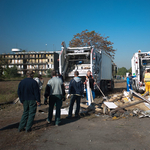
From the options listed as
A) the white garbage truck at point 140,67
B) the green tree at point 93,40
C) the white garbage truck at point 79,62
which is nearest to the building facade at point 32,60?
the green tree at point 93,40

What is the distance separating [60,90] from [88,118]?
1598mm

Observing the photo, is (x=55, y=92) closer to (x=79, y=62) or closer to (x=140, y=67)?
(x=79, y=62)

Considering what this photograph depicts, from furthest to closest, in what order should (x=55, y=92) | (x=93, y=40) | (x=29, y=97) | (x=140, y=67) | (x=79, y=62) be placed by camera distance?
(x=93, y=40), (x=140, y=67), (x=79, y=62), (x=55, y=92), (x=29, y=97)

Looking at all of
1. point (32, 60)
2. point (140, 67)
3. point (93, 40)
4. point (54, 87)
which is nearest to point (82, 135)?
point (54, 87)

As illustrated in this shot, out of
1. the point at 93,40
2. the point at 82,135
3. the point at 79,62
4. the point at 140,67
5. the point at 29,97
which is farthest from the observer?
the point at 93,40

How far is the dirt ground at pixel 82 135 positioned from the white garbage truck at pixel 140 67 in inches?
259

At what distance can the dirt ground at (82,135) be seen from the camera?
416 cm

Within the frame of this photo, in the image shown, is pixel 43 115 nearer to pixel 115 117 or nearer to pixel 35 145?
pixel 115 117

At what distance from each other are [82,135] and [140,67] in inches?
387

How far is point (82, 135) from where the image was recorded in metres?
4.90

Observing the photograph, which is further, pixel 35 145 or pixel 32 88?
pixel 32 88

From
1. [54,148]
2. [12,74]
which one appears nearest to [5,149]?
[54,148]

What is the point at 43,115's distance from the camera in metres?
7.53

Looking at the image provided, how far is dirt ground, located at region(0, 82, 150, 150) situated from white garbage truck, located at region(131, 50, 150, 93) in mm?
6591
